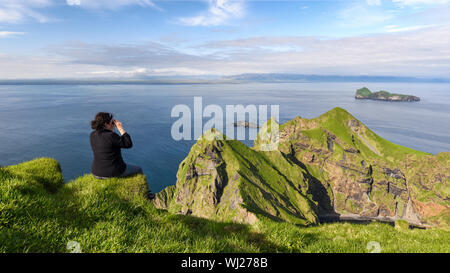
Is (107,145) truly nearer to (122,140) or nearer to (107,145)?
(107,145)

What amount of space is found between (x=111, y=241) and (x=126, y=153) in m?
194

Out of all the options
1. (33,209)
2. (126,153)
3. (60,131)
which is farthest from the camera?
(60,131)

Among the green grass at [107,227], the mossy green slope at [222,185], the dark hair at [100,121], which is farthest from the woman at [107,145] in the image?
the mossy green slope at [222,185]

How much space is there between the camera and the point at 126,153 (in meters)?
180

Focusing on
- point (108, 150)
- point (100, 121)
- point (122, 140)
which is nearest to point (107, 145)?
point (108, 150)

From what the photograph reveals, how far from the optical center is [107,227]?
5641mm

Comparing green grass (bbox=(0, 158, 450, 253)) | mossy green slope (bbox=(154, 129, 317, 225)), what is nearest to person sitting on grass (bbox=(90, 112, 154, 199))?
green grass (bbox=(0, 158, 450, 253))

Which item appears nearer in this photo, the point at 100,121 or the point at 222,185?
the point at 100,121

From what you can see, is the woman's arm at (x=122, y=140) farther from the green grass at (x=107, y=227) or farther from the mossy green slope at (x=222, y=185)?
the mossy green slope at (x=222, y=185)

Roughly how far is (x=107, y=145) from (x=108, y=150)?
11.5 inches

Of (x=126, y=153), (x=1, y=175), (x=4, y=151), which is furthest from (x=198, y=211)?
(x=1, y=175)
